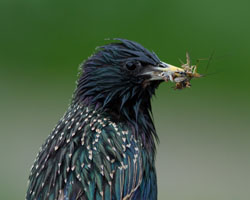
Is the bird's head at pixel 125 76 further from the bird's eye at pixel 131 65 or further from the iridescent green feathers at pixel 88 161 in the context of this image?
the iridescent green feathers at pixel 88 161

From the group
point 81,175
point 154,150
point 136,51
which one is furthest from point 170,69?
point 81,175

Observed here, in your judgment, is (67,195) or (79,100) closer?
(67,195)

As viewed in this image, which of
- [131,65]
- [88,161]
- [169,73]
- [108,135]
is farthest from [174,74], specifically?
[88,161]

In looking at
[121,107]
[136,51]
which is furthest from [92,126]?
[136,51]

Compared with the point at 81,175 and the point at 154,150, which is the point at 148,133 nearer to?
the point at 154,150

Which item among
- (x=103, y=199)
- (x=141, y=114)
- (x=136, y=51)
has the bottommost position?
(x=103, y=199)

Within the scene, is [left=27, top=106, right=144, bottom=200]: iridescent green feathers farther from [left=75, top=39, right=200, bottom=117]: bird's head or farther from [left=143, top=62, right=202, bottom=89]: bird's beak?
[left=143, top=62, right=202, bottom=89]: bird's beak

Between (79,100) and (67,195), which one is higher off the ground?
(79,100)
